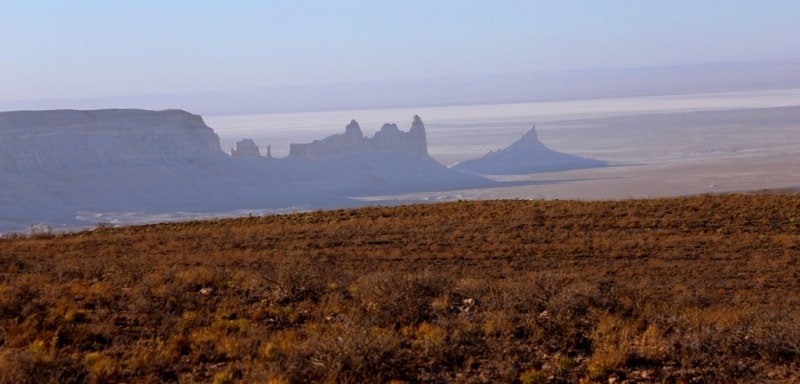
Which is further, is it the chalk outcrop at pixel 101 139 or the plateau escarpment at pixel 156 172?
the chalk outcrop at pixel 101 139

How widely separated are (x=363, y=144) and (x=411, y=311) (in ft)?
339

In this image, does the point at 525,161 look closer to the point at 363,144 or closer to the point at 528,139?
the point at 528,139

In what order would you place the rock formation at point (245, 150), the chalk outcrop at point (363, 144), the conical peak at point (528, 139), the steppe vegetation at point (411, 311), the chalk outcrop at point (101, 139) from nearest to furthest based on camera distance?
1. the steppe vegetation at point (411, 311)
2. the chalk outcrop at point (101, 139)
3. the rock formation at point (245, 150)
4. the chalk outcrop at point (363, 144)
5. the conical peak at point (528, 139)

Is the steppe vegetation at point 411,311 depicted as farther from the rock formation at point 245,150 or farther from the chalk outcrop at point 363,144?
the chalk outcrop at point 363,144

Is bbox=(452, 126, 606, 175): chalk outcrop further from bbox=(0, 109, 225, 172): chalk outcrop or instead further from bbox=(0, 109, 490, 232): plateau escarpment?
bbox=(0, 109, 225, 172): chalk outcrop

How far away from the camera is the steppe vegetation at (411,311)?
739cm

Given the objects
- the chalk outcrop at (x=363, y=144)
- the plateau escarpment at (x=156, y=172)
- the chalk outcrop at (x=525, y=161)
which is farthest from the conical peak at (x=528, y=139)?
the plateau escarpment at (x=156, y=172)

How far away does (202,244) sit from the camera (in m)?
19.2

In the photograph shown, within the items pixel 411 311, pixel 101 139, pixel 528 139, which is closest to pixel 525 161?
pixel 528 139

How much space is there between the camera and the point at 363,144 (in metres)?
112

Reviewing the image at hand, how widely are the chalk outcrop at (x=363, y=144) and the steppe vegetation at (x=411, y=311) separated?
88.9m

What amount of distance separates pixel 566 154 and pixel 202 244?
111620mm

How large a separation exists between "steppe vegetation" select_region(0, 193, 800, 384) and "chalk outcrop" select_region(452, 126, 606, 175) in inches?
3800

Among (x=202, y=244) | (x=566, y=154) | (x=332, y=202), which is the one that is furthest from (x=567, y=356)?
(x=566, y=154)
